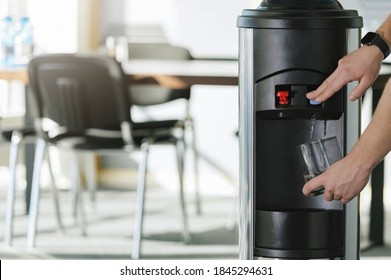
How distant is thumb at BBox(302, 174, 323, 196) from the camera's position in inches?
84.7

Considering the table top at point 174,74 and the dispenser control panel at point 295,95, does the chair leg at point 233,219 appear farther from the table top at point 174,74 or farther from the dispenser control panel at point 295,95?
the dispenser control panel at point 295,95

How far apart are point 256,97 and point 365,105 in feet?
11.7

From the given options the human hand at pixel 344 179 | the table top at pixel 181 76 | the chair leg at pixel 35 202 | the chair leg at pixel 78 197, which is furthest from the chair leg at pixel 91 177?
the human hand at pixel 344 179

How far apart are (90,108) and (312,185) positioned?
2.16m

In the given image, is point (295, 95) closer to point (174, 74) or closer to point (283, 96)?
point (283, 96)

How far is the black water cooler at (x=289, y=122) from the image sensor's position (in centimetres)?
226

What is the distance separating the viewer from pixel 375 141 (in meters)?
2.04

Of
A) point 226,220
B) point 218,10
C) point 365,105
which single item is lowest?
point 226,220

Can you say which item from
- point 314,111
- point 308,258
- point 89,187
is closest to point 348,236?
point 308,258

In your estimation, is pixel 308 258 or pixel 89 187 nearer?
pixel 308 258

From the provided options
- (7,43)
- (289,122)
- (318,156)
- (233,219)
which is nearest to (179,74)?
(7,43)

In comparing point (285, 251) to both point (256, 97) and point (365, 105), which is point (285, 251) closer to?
point (256, 97)

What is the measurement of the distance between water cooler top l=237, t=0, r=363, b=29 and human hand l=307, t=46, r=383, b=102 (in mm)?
80

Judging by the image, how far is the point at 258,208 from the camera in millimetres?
2375
